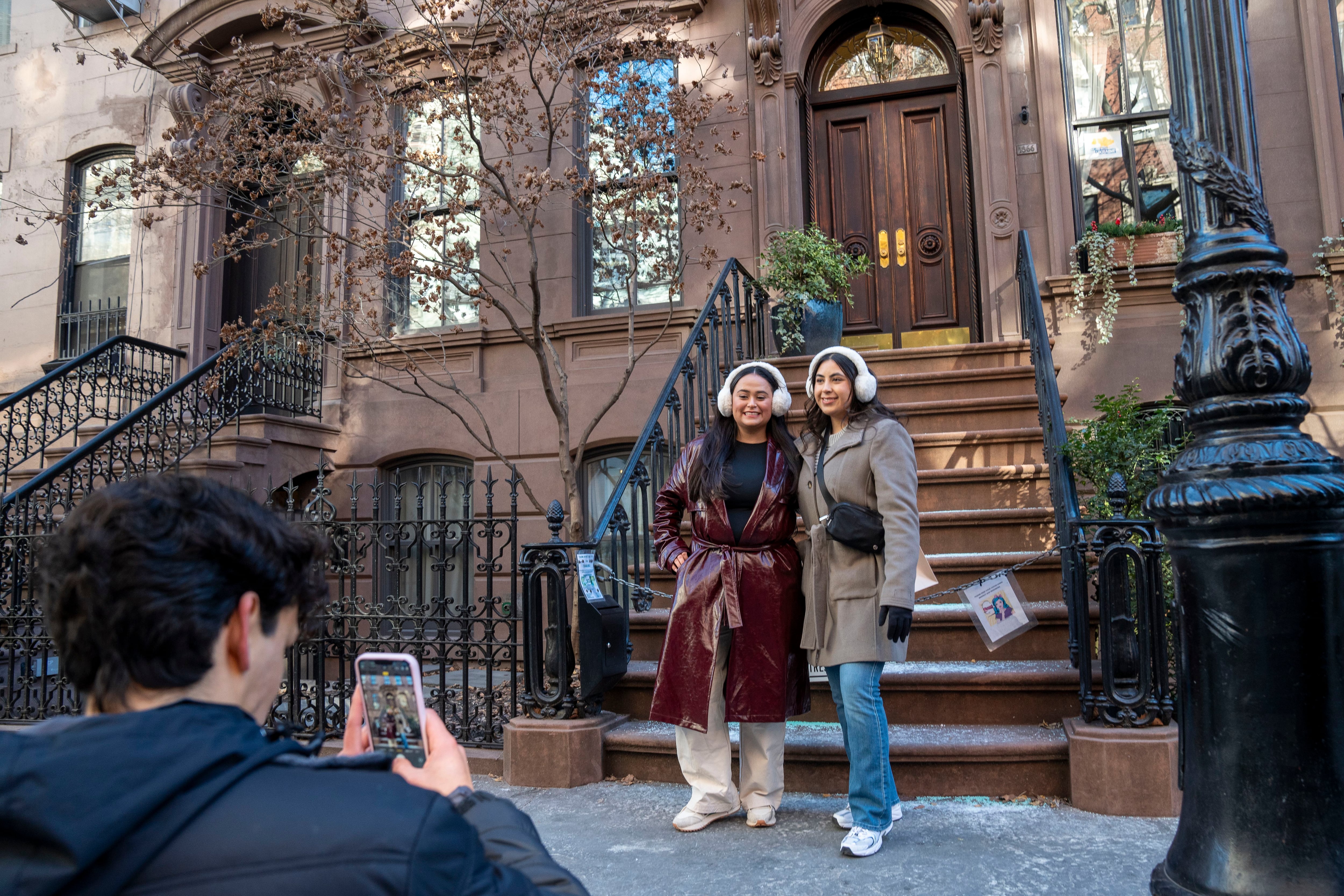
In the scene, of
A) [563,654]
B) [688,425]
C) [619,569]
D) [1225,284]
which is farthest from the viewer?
[688,425]

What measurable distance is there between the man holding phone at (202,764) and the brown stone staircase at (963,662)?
351 cm

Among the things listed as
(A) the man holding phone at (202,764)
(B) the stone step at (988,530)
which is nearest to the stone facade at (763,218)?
(B) the stone step at (988,530)

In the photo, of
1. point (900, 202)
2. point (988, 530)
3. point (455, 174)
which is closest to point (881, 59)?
point (900, 202)

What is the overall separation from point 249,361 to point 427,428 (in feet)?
6.20

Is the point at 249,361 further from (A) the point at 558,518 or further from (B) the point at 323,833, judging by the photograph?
(B) the point at 323,833

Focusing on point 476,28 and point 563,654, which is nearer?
point 563,654

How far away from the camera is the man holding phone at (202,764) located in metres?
1.04

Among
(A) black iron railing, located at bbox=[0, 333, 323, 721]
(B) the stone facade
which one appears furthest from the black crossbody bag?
(B) the stone facade

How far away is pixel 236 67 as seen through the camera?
9.95 metres

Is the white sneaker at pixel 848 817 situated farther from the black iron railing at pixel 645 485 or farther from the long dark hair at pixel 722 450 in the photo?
the black iron railing at pixel 645 485

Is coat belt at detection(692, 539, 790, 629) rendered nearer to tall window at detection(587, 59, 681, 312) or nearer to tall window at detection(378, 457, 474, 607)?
tall window at detection(587, 59, 681, 312)

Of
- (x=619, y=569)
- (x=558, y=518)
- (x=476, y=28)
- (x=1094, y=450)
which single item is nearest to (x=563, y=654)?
(x=558, y=518)

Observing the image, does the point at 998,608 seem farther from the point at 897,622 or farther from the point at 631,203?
the point at 631,203

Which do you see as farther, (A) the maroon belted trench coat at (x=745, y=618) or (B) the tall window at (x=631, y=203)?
(B) the tall window at (x=631, y=203)
